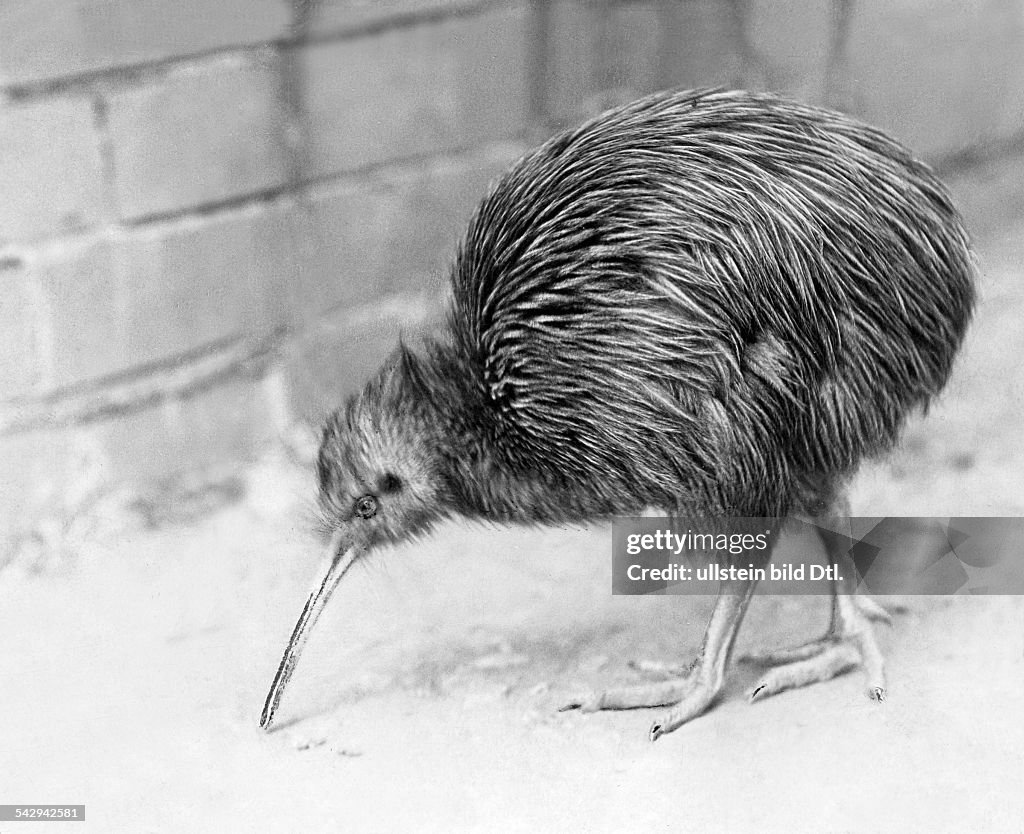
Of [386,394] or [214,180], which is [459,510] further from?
[214,180]

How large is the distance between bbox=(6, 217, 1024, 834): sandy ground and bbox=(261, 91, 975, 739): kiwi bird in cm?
10

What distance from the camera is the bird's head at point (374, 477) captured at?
7.30 ft

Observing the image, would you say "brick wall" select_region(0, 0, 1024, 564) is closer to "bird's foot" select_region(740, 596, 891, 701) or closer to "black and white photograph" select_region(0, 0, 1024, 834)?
"black and white photograph" select_region(0, 0, 1024, 834)

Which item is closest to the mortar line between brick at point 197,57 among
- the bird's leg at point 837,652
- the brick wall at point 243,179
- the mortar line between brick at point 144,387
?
the brick wall at point 243,179

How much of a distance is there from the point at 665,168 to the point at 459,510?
0.63 metres

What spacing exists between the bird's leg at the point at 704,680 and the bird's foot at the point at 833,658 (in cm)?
8

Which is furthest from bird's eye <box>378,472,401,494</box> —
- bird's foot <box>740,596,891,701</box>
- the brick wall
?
bird's foot <box>740,596,891,701</box>

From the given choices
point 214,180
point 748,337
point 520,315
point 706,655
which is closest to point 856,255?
point 748,337

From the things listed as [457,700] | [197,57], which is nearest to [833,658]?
[457,700]

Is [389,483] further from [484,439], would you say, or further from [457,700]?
[457,700]

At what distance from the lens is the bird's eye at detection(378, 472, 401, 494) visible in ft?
7.41

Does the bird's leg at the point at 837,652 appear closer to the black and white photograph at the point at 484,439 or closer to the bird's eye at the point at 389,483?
the black and white photograph at the point at 484,439

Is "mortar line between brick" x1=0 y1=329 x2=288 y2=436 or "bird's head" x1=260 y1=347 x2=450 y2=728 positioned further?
"mortar line between brick" x1=0 y1=329 x2=288 y2=436

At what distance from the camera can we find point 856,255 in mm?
2057
